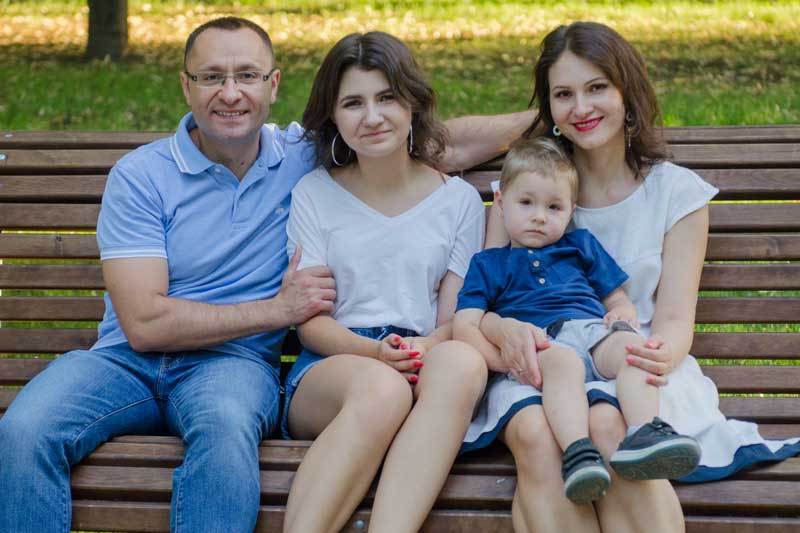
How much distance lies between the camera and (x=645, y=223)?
3.72 meters

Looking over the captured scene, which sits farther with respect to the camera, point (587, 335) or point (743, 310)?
point (743, 310)

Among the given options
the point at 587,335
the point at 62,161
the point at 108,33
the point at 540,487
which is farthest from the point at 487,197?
the point at 108,33

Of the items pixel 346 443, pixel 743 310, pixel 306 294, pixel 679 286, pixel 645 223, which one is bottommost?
pixel 346 443

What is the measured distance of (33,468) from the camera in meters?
3.19

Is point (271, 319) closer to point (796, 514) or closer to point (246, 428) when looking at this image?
point (246, 428)

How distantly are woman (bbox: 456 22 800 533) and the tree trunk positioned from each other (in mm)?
6695

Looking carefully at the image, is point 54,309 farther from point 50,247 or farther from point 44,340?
point 50,247

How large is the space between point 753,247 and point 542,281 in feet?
3.23

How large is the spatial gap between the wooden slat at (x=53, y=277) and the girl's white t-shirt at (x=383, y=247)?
37.6 inches

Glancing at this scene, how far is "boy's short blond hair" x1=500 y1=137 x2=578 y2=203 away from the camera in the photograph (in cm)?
359

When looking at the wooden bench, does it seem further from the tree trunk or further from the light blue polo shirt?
the tree trunk

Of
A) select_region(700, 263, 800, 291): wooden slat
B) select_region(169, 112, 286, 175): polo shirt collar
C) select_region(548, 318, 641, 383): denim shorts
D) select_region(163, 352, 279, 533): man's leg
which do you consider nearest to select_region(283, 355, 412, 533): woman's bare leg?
select_region(163, 352, 279, 533): man's leg

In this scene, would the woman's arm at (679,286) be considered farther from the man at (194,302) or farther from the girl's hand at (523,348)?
the man at (194,302)

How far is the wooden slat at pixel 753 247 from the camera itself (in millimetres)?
4117
